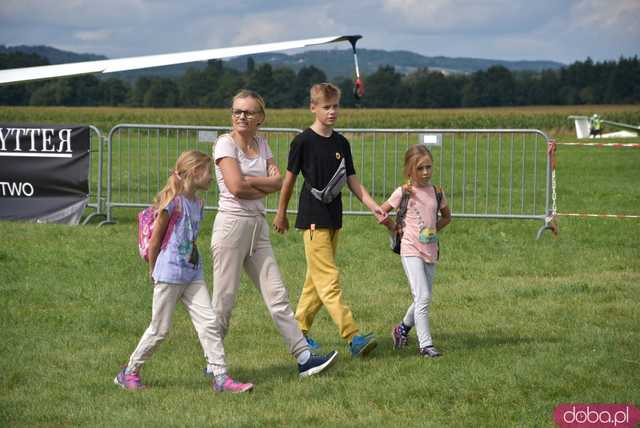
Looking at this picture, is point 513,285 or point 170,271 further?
point 513,285

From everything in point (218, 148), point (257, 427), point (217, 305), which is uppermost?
point (218, 148)

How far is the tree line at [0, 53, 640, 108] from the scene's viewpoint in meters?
108

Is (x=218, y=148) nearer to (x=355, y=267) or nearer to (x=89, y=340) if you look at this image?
(x=89, y=340)

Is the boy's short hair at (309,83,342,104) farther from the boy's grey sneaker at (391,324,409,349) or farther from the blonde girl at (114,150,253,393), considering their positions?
the boy's grey sneaker at (391,324,409,349)

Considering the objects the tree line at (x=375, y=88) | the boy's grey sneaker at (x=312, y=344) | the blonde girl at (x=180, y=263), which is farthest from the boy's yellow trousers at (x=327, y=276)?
the tree line at (x=375, y=88)

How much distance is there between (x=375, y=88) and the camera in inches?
4678

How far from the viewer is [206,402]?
20.9 ft

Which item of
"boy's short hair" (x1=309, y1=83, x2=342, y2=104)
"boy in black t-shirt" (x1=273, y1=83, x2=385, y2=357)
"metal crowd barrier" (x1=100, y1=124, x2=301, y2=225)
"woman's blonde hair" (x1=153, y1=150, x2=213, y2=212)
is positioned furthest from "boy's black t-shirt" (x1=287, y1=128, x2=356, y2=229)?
"metal crowd barrier" (x1=100, y1=124, x2=301, y2=225)

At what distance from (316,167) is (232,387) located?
1.71 metres

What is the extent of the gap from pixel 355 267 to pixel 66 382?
525 centimetres

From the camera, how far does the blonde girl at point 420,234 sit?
7.57 meters

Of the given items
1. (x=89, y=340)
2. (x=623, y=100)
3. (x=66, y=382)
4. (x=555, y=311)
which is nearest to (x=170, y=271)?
(x=66, y=382)

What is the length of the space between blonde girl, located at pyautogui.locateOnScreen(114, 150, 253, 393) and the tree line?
96350 mm

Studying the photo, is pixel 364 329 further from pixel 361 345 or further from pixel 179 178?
pixel 179 178
